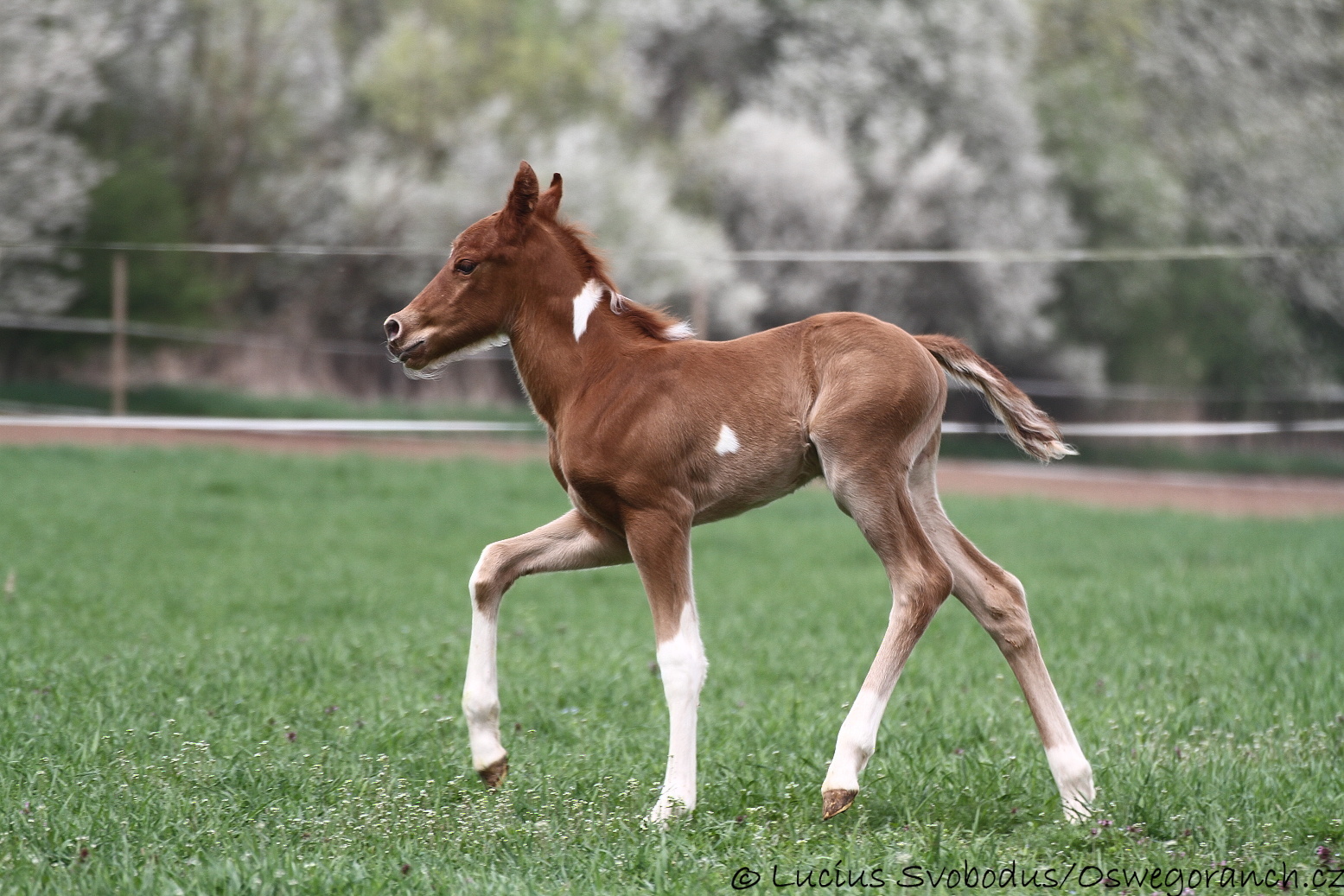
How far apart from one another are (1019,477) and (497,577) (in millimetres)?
18445

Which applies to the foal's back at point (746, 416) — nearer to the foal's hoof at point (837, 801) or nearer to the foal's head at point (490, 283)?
the foal's head at point (490, 283)

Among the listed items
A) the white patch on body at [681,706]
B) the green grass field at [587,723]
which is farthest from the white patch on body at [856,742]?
the white patch on body at [681,706]

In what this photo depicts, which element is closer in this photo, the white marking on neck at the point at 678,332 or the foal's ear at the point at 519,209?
the foal's ear at the point at 519,209

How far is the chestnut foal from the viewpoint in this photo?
346 cm

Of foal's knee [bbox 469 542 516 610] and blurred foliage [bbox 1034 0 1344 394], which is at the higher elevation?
foal's knee [bbox 469 542 516 610]

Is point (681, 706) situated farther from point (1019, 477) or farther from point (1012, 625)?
point (1019, 477)

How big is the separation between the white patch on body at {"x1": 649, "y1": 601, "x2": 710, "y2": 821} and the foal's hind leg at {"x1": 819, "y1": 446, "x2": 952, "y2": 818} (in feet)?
1.22

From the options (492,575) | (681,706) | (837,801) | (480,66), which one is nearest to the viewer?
(837,801)

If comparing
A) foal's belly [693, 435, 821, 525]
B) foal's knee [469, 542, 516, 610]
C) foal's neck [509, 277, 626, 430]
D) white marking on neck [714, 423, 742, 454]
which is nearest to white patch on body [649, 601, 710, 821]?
foal's belly [693, 435, 821, 525]

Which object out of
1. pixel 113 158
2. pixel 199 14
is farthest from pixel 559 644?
pixel 199 14

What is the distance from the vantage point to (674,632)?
3.51m

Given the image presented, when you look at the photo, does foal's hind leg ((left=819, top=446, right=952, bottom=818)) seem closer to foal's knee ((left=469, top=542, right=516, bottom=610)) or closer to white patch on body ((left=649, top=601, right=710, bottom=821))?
white patch on body ((left=649, top=601, right=710, bottom=821))

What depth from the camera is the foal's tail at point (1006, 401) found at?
3652 millimetres

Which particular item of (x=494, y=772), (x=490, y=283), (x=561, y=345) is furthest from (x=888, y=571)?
(x=490, y=283)
